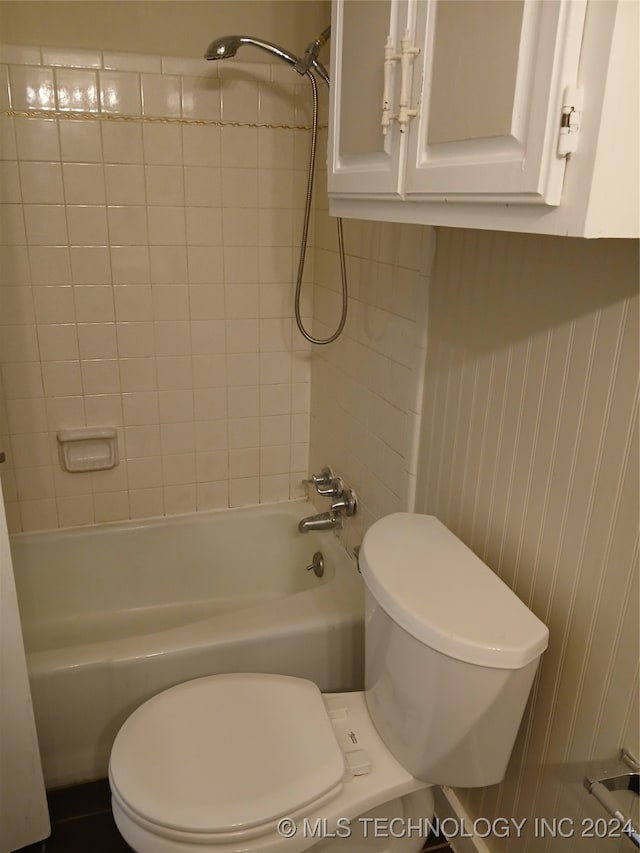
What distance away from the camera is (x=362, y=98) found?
1084mm

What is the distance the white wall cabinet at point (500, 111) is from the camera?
681mm

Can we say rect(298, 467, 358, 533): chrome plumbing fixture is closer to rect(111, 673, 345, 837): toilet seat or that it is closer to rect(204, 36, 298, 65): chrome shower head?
rect(111, 673, 345, 837): toilet seat

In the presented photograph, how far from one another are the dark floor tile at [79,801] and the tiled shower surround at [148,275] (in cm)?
81

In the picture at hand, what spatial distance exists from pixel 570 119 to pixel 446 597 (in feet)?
2.45

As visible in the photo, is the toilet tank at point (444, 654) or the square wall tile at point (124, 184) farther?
the square wall tile at point (124, 184)

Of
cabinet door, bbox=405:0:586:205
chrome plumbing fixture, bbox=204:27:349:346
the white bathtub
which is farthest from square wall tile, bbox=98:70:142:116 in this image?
the white bathtub

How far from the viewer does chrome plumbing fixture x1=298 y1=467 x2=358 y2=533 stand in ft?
6.22

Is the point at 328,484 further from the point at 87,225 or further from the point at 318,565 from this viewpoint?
the point at 87,225

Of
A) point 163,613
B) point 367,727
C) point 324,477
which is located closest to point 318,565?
point 324,477

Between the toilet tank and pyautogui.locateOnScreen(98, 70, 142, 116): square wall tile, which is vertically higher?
pyautogui.locateOnScreen(98, 70, 142, 116): square wall tile

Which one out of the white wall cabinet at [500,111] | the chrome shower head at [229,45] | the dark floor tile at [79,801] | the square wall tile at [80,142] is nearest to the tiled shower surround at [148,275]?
the square wall tile at [80,142]

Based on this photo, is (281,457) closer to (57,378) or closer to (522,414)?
(57,378)

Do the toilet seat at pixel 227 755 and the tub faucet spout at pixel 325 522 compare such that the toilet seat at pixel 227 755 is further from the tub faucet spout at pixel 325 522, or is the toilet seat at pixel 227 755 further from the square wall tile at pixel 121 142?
the square wall tile at pixel 121 142

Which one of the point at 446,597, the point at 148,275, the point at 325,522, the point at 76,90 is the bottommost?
the point at 325,522
